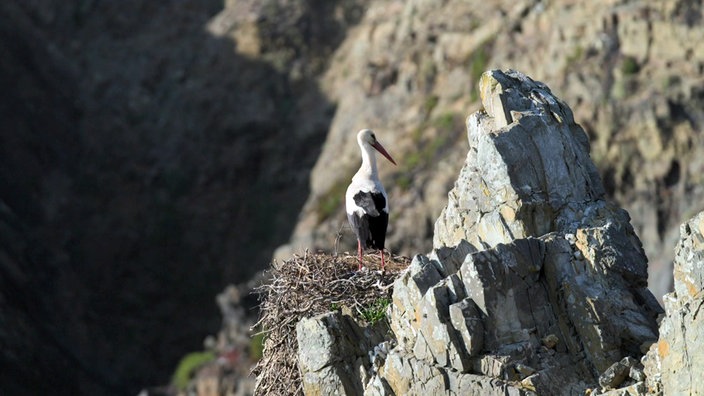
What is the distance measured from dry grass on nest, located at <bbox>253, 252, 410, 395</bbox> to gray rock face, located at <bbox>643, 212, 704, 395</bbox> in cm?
479

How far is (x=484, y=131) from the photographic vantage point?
18.6 meters

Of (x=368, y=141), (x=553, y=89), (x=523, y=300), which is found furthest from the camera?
(x=553, y=89)

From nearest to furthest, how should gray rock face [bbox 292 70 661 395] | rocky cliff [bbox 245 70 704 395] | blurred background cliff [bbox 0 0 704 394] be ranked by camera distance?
rocky cliff [bbox 245 70 704 395], gray rock face [bbox 292 70 661 395], blurred background cliff [bbox 0 0 704 394]

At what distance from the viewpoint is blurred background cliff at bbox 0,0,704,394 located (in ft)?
137

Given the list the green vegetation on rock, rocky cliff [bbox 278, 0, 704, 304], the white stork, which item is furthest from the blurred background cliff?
the white stork

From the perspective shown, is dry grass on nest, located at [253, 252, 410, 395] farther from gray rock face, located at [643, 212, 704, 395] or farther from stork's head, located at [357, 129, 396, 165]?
gray rock face, located at [643, 212, 704, 395]

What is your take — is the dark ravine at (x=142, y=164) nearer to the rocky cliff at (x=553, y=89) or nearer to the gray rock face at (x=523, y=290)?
the rocky cliff at (x=553, y=89)

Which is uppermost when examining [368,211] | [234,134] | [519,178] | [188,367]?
[234,134]

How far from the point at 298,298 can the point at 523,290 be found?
371 cm

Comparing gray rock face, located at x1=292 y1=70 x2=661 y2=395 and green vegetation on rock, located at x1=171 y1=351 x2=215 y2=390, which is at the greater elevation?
green vegetation on rock, located at x1=171 y1=351 x2=215 y2=390

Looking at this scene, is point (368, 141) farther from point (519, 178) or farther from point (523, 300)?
point (523, 300)

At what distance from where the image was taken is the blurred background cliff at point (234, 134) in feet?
137

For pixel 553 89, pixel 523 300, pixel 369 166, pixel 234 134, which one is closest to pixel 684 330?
pixel 523 300

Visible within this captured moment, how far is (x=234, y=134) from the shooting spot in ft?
173
